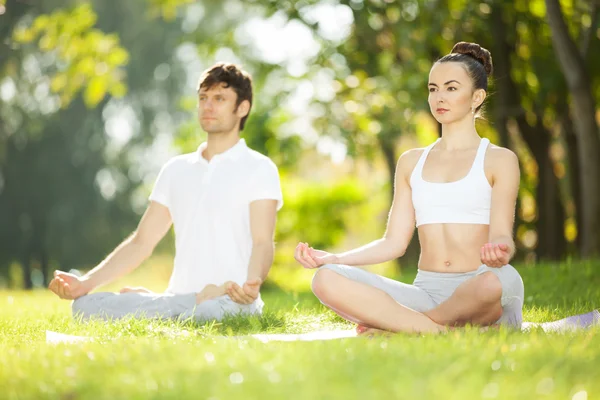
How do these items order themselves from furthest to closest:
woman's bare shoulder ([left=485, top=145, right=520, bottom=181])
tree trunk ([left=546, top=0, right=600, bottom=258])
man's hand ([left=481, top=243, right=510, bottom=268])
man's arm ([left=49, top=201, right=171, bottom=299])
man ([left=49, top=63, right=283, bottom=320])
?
tree trunk ([left=546, top=0, right=600, bottom=258]) < man's arm ([left=49, top=201, right=171, bottom=299]) < man ([left=49, top=63, right=283, bottom=320]) < woman's bare shoulder ([left=485, top=145, right=520, bottom=181]) < man's hand ([left=481, top=243, right=510, bottom=268])

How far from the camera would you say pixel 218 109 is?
6.09m

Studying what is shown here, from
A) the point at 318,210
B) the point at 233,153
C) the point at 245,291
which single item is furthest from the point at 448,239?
the point at 318,210

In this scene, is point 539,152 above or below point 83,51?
below

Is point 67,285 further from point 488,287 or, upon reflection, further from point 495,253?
point 495,253

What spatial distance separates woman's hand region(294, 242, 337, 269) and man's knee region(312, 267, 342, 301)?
9 centimetres

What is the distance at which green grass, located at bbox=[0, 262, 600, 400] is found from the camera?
9.51 feet

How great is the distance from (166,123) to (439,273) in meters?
24.6

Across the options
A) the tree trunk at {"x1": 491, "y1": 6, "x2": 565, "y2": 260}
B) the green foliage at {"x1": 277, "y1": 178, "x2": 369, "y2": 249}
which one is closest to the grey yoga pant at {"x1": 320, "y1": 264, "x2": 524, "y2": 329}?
the tree trunk at {"x1": 491, "y1": 6, "x2": 565, "y2": 260}

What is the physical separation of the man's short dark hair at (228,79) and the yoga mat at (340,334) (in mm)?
2075

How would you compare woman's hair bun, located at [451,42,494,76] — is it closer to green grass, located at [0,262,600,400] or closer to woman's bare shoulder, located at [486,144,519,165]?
woman's bare shoulder, located at [486,144,519,165]

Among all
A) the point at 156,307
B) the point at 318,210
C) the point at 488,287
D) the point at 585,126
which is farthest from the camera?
the point at 318,210

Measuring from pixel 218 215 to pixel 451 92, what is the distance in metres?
1.95

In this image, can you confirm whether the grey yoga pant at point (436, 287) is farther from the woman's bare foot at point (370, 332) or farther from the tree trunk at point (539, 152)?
the tree trunk at point (539, 152)

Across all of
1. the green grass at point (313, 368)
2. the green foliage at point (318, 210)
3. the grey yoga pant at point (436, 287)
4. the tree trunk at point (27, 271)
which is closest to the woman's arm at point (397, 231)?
the grey yoga pant at point (436, 287)
